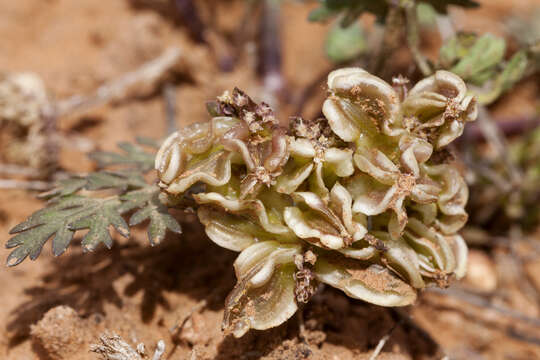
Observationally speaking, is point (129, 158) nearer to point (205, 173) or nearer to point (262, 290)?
point (205, 173)

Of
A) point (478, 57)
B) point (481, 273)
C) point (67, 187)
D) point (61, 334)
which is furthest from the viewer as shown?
point (481, 273)

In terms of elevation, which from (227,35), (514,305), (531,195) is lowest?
(514,305)

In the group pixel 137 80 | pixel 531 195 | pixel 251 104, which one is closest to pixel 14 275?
pixel 251 104

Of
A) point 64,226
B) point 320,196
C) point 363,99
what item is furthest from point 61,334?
point 363,99

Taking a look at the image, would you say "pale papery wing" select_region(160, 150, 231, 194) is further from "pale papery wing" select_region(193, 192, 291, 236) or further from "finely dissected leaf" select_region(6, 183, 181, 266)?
"finely dissected leaf" select_region(6, 183, 181, 266)

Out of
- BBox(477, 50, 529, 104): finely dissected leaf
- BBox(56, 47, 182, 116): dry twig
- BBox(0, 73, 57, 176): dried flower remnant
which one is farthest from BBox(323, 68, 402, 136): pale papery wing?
BBox(56, 47, 182, 116): dry twig

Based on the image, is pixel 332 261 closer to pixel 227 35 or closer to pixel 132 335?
pixel 132 335
